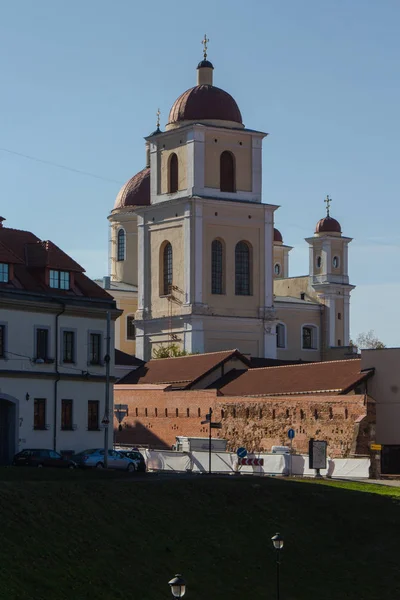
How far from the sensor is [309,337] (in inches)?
4852

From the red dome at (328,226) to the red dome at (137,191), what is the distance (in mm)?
22878

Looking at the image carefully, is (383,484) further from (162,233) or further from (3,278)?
(162,233)

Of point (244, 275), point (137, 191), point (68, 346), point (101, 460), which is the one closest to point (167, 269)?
point (244, 275)

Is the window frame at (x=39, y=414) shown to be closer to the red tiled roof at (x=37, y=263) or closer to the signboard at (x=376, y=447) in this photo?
the red tiled roof at (x=37, y=263)

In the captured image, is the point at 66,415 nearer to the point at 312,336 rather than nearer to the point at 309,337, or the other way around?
the point at 309,337

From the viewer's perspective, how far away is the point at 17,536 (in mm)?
32312

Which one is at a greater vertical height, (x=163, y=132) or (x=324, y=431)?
(x=163, y=132)

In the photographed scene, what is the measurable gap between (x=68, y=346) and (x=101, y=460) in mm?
5654

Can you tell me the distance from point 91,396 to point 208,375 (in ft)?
62.3

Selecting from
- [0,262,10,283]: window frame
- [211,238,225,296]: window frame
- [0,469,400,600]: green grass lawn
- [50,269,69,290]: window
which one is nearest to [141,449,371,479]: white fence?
[50,269,69,290]: window

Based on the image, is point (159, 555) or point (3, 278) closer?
point (159, 555)

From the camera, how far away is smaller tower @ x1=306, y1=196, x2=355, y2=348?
124 metres

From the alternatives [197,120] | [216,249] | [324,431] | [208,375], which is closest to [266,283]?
[216,249]

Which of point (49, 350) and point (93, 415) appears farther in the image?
point (93, 415)
